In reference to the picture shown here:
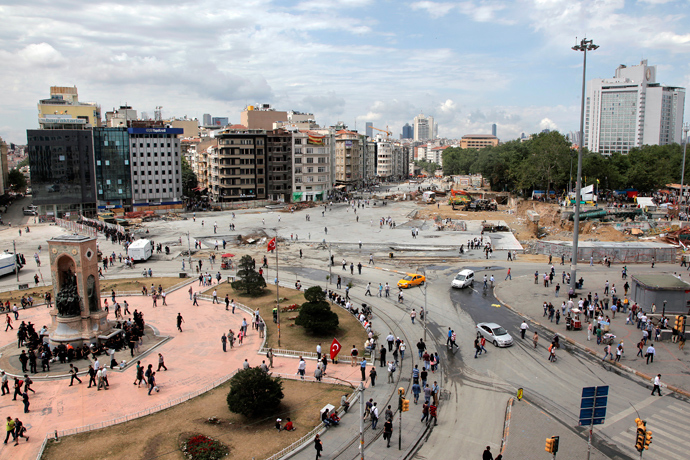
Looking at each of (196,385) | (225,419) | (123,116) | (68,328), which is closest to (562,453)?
(225,419)

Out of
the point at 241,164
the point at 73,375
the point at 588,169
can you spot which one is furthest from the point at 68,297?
the point at 588,169

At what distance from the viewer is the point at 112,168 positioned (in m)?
87.9

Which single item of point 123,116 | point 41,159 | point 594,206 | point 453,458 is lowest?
point 453,458

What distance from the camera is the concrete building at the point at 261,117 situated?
420 feet

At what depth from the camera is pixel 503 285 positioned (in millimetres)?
39094

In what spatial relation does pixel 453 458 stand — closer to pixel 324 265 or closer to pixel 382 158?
pixel 324 265

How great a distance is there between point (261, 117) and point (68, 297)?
110 m

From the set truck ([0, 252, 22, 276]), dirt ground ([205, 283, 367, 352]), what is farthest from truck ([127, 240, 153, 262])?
dirt ground ([205, 283, 367, 352])

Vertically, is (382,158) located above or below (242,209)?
above

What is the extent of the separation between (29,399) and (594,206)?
81.8 meters

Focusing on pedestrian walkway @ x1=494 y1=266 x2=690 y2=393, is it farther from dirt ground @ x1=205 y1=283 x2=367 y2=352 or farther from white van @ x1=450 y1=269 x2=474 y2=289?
dirt ground @ x1=205 y1=283 x2=367 y2=352

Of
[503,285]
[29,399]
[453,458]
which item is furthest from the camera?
[503,285]

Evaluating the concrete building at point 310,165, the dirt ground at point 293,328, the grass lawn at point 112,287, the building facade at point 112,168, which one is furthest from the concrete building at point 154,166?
the dirt ground at point 293,328

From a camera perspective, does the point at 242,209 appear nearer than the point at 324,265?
No
